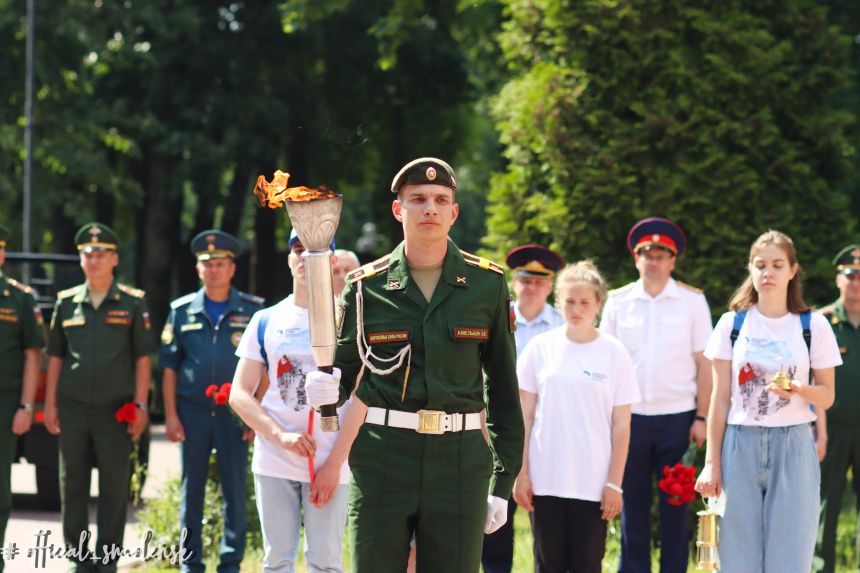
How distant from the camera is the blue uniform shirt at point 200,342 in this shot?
7.50m

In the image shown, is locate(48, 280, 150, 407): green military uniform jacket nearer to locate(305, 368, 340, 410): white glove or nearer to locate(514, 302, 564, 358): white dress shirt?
locate(514, 302, 564, 358): white dress shirt

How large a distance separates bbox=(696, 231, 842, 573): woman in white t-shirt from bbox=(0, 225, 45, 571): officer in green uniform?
4.19 meters

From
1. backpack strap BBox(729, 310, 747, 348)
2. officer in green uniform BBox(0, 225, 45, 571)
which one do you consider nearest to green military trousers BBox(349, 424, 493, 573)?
backpack strap BBox(729, 310, 747, 348)

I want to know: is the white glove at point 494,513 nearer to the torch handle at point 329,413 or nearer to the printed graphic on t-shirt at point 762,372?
the torch handle at point 329,413

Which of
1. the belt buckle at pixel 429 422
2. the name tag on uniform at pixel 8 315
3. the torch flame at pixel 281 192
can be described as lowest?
the belt buckle at pixel 429 422

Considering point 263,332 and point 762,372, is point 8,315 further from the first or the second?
point 762,372

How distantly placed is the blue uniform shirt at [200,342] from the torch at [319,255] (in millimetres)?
3769

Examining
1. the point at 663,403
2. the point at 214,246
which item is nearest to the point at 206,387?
the point at 214,246

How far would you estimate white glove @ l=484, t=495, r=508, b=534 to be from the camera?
4.24 meters

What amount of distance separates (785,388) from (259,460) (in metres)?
2.62

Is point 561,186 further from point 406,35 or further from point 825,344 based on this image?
point 406,35

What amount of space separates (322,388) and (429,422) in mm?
494

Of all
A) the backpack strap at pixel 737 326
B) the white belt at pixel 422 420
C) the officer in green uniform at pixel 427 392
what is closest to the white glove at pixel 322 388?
the officer in green uniform at pixel 427 392

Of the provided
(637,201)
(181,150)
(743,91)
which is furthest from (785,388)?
(181,150)
